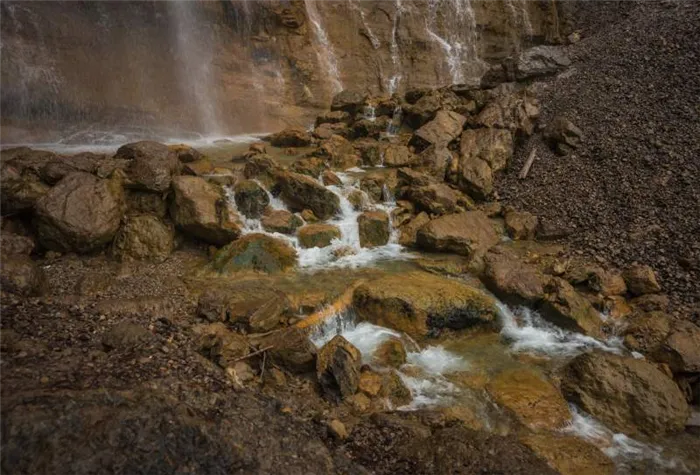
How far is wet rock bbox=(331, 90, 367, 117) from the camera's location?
2142 centimetres

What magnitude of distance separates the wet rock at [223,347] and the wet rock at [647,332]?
7780mm

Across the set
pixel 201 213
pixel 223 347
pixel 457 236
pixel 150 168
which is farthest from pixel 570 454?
pixel 150 168

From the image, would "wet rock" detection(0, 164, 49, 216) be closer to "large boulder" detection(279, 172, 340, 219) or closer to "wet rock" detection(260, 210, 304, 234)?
"wet rock" detection(260, 210, 304, 234)

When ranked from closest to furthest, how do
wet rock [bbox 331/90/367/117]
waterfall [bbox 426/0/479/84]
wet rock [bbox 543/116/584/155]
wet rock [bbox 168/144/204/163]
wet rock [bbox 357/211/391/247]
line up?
wet rock [bbox 357/211/391/247]
wet rock [bbox 168/144/204/163]
wet rock [bbox 543/116/584/155]
wet rock [bbox 331/90/367/117]
waterfall [bbox 426/0/479/84]

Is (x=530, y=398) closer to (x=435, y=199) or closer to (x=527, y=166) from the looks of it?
(x=435, y=199)

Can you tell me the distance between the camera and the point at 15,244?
8.76 m

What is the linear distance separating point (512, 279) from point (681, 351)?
130 inches

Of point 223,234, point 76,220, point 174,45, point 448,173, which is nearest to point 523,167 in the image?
point 448,173

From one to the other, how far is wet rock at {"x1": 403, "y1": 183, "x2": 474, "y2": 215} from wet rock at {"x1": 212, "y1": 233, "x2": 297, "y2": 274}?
483cm

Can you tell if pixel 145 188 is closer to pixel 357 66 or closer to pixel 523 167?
pixel 523 167

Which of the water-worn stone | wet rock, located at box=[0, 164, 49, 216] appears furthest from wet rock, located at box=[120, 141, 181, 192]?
the water-worn stone

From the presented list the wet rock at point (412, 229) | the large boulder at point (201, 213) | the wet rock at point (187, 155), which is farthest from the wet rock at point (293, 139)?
the large boulder at point (201, 213)

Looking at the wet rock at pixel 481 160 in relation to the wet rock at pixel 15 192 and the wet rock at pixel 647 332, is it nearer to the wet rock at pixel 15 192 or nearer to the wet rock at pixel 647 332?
the wet rock at pixel 647 332

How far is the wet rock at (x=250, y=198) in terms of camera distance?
1183cm
